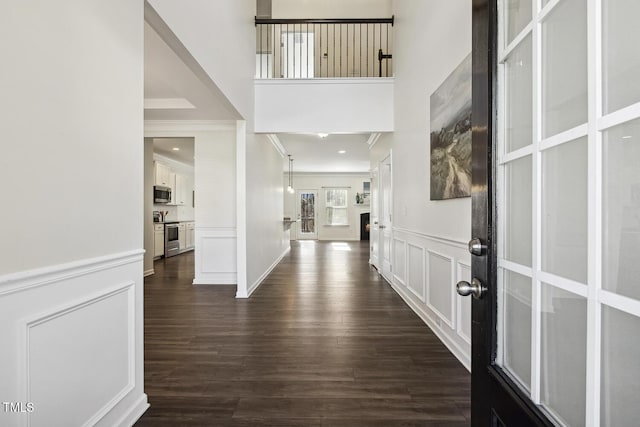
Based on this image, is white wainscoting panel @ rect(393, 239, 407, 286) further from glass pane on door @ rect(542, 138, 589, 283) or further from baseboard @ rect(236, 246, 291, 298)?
glass pane on door @ rect(542, 138, 589, 283)

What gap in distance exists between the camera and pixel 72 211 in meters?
1.21

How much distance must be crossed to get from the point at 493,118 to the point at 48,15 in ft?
4.93

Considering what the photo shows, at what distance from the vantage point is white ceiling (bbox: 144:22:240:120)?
2485 mm

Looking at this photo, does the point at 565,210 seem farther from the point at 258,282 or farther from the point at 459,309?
the point at 258,282

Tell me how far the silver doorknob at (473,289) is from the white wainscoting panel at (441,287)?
1556mm

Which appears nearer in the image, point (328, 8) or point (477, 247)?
point (477, 247)

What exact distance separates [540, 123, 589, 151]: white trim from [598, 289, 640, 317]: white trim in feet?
1.00

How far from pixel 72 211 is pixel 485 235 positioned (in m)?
1.46

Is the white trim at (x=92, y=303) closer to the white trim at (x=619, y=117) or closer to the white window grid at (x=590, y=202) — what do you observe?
the white window grid at (x=590, y=202)

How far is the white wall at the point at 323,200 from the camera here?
12141mm

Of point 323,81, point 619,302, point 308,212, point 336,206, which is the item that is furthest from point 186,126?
point 336,206

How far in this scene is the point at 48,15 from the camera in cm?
109

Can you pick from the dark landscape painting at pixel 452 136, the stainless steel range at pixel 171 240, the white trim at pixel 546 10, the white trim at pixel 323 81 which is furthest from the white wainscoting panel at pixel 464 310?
the stainless steel range at pixel 171 240

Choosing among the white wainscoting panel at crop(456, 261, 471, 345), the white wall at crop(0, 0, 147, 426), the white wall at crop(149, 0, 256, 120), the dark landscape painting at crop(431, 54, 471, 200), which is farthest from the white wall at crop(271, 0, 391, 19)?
the white wainscoting panel at crop(456, 261, 471, 345)
